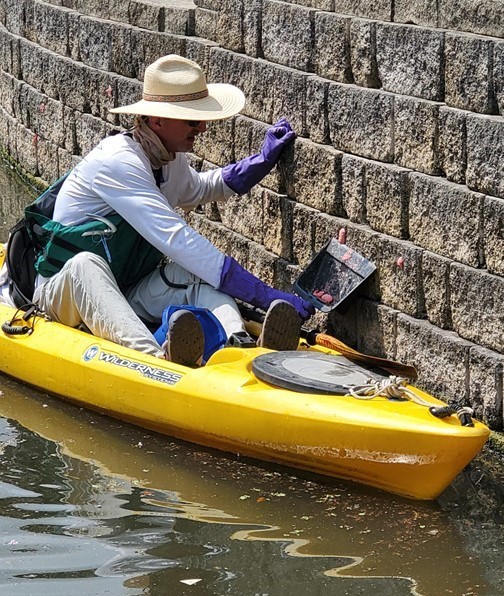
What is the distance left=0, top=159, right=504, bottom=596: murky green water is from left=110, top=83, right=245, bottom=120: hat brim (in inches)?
58.3

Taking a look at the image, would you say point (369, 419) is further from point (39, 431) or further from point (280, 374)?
point (39, 431)

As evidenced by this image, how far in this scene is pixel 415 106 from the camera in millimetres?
5496

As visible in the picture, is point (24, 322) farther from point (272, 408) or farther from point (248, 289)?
point (272, 408)

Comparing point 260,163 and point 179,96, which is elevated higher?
point 179,96

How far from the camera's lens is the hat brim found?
596cm

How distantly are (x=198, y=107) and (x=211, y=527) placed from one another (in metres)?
2.29

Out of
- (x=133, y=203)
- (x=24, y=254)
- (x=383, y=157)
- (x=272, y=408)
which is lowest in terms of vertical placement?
(x=272, y=408)

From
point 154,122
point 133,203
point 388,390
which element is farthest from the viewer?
point 154,122

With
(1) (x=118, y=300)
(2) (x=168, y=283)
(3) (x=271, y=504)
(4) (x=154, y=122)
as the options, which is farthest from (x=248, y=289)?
(3) (x=271, y=504)

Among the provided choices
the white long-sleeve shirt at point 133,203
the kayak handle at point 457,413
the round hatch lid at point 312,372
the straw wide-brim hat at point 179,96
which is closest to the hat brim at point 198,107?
the straw wide-brim hat at point 179,96

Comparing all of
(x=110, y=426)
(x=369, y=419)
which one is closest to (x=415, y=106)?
(x=369, y=419)

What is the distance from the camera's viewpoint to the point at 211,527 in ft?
15.0

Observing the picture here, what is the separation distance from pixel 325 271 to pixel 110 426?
1.27m

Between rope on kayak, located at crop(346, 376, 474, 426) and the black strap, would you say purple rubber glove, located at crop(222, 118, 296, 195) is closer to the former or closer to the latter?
the black strap
